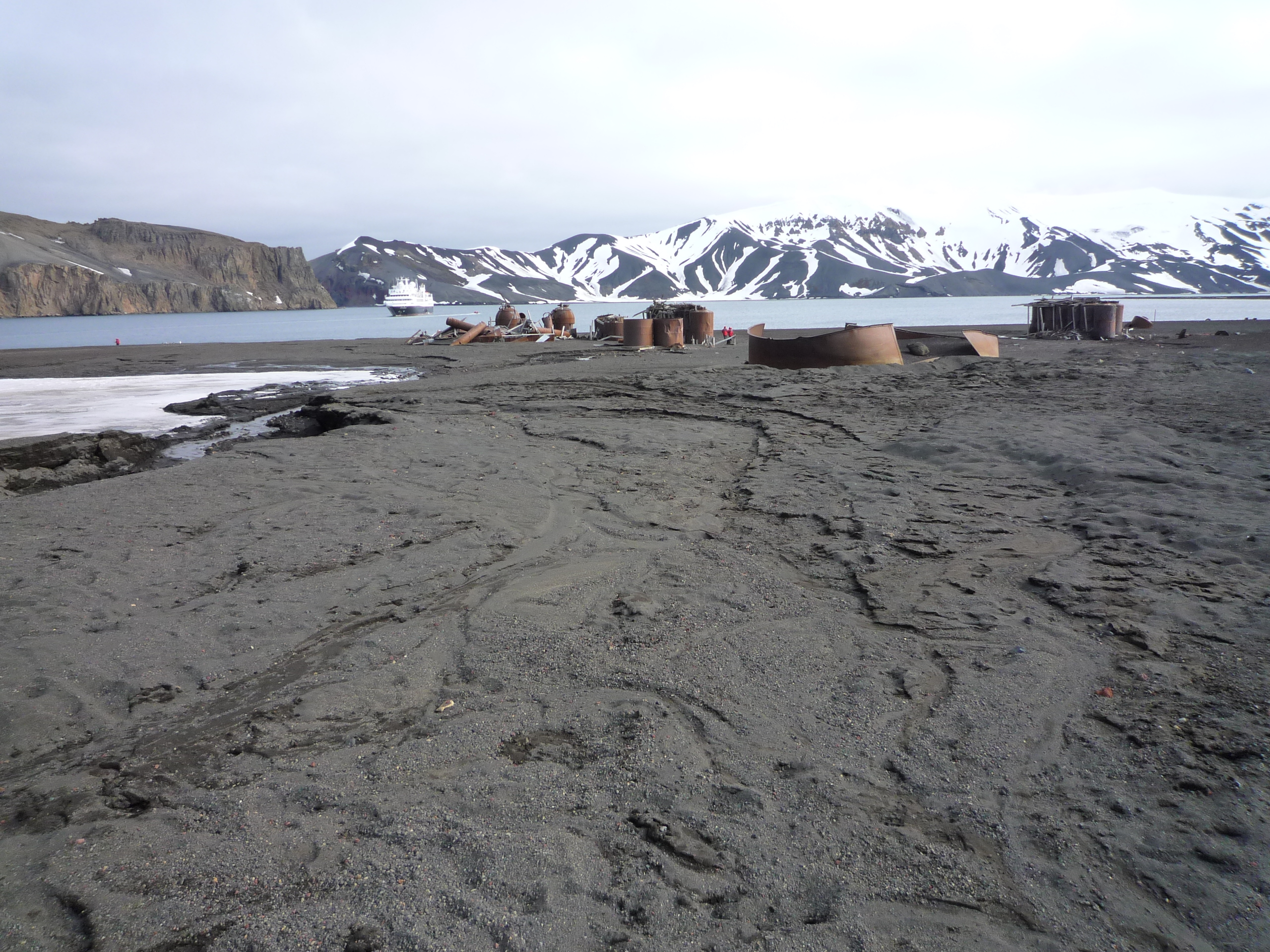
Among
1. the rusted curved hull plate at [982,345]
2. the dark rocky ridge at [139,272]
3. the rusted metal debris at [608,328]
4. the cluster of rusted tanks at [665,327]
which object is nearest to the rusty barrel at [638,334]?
the cluster of rusted tanks at [665,327]

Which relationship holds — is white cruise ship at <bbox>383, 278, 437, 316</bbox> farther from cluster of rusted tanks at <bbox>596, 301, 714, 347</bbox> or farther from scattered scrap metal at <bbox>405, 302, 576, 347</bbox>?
cluster of rusted tanks at <bbox>596, 301, 714, 347</bbox>

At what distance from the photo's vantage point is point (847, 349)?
45.3 feet

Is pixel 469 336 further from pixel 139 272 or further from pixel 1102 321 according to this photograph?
pixel 139 272

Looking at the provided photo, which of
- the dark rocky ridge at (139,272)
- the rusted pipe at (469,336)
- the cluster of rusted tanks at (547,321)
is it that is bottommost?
the rusted pipe at (469,336)

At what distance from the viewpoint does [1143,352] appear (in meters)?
15.8

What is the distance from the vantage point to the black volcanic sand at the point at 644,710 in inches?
74.3

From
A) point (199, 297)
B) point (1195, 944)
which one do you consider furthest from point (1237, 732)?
point (199, 297)

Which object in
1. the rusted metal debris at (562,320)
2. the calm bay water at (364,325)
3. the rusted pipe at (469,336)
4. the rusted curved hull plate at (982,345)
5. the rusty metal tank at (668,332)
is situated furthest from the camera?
the calm bay water at (364,325)

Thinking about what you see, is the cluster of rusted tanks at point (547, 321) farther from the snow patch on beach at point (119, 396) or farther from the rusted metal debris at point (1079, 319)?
the rusted metal debris at point (1079, 319)

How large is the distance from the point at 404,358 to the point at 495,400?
11061mm

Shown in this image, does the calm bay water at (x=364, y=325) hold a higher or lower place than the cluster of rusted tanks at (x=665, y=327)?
higher

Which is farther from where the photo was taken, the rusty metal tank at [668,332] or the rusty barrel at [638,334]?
the rusty metal tank at [668,332]

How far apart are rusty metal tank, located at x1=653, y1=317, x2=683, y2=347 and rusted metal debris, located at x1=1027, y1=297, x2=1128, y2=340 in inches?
435

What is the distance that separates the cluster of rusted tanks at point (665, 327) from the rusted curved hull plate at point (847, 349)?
339 inches
